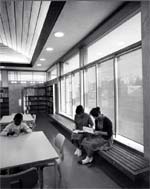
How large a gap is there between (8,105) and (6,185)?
8.46 m

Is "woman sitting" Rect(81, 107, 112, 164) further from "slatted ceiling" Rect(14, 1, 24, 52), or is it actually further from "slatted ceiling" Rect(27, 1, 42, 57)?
"slatted ceiling" Rect(14, 1, 24, 52)

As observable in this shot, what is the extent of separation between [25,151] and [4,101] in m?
7.97

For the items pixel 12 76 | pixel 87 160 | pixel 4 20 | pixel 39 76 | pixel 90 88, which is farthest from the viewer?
pixel 39 76

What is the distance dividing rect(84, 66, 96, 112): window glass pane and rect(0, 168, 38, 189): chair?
112 inches

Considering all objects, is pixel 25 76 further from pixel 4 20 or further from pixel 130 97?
pixel 130 97

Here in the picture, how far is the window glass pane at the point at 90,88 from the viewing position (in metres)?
3.95

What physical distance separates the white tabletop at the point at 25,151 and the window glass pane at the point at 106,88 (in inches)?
65.1

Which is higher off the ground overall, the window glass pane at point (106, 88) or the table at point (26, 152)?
the window glass pane at point (106, 88)

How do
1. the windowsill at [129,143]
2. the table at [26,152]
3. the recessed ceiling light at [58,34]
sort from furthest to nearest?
1. the recessed ceiling light at [58,34]
2. the windowsill at [129,143]
3. the table at [26,152]

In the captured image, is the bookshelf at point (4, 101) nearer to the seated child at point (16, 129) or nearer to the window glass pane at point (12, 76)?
the window glass pane at point (12, 76)

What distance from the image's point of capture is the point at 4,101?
8.95 m

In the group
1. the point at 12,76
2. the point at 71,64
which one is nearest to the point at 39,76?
the point at 12,76

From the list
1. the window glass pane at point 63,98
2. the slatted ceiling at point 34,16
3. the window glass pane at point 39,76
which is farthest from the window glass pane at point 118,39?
the window glass pane at point 39,76

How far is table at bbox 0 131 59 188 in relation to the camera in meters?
1.62
